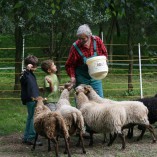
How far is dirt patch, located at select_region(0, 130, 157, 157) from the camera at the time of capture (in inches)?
229

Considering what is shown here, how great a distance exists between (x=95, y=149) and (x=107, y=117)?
24.2 inches

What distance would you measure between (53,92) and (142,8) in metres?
3.80

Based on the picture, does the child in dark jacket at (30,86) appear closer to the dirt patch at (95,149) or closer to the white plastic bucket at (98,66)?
the dirt patch at (95,149)

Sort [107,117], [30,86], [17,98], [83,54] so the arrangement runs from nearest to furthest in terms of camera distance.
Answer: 1. [107,117]
2. [30,86]
3. [83,54]
4. [17,98]

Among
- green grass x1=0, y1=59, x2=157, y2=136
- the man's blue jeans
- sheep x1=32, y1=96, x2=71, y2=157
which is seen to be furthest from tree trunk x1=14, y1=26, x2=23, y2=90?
sheep x1=32, y1=96, x2=71, y2=157

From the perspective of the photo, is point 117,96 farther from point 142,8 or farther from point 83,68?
point 142,8

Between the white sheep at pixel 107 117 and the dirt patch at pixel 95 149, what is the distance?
196mm

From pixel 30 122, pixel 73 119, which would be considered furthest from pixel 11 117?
pixel 73 119

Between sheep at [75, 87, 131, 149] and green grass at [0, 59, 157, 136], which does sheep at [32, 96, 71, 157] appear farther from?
green grass at [0, 59, 157, 136]

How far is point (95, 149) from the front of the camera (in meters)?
6.15

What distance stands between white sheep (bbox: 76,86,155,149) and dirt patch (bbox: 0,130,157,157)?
7.7 inches

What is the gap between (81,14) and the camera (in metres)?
12.4

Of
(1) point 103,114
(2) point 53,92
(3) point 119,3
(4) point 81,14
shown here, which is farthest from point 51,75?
(4) point 81,14

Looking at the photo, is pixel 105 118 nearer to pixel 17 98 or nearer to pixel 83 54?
pixel 83 54
